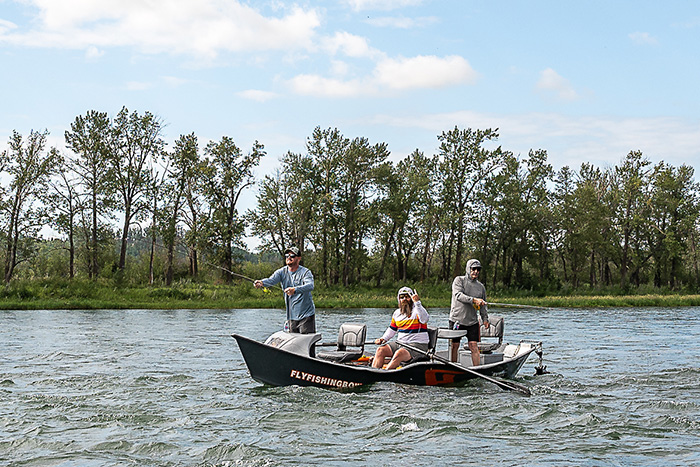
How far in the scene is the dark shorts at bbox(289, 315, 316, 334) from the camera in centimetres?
1247

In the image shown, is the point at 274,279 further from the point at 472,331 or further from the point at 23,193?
the point at 23,193

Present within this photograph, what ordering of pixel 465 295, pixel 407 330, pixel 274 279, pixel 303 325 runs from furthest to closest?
pixel 465 295 < pixel 274 279 < pixel 303 325 < pixel 407 330

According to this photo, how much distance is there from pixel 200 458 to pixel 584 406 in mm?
6092

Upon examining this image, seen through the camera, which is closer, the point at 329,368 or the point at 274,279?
the point at 329,368

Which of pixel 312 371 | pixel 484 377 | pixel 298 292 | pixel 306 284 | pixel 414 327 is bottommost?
pixel 484 377

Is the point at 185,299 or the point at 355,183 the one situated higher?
the point at 355,183

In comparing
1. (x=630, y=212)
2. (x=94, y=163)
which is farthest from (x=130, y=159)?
(x=630, y=212)

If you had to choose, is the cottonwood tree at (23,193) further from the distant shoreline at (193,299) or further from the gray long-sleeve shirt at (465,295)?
the gray long-sleeve shirt at (465,295)

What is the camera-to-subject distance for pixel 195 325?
26.3m

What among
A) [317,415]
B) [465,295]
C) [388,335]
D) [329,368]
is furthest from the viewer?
[465,295]

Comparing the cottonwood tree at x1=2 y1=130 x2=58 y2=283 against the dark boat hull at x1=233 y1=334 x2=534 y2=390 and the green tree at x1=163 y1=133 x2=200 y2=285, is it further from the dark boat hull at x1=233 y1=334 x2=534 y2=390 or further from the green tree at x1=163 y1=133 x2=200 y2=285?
the dark boat hull at x1=233 y1=334 x2=534 y2=390

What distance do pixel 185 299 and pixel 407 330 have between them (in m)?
27.8

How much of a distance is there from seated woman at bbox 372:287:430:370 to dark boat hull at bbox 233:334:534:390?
0.37m

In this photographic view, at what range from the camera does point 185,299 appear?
3853 centimetres
